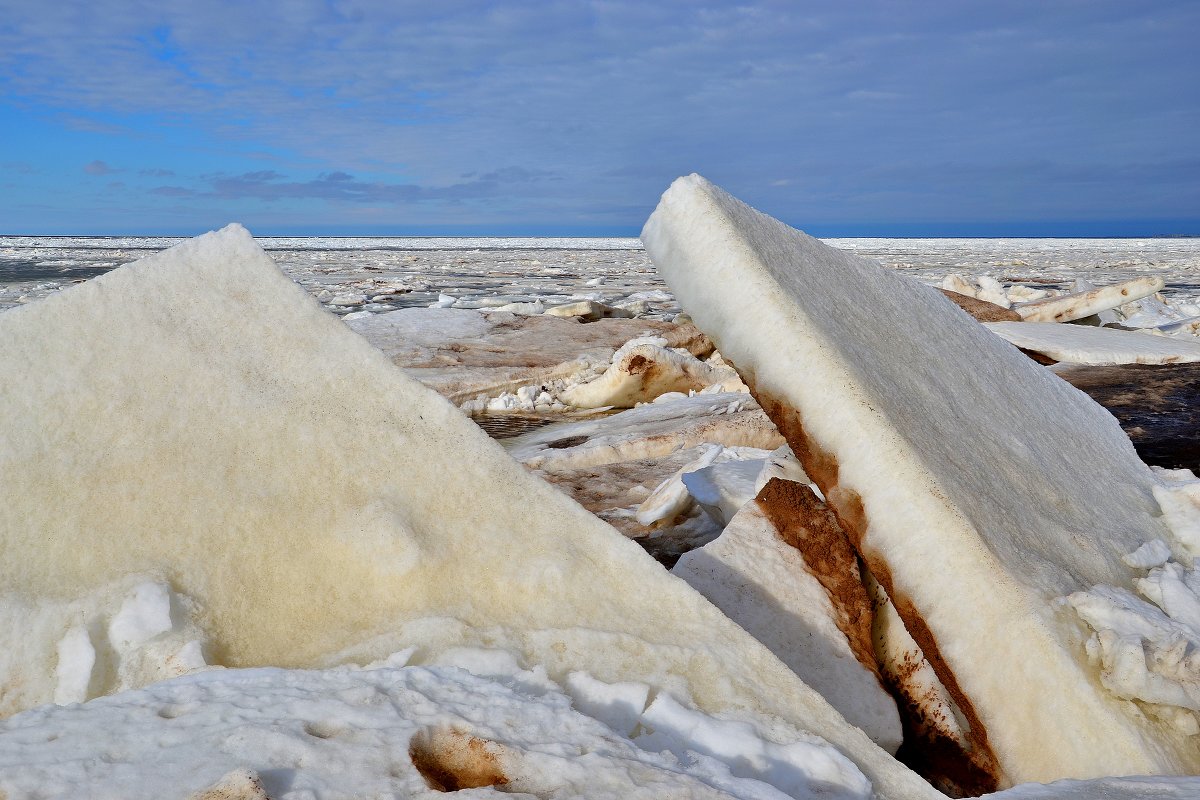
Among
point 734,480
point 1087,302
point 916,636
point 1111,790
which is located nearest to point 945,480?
point 916,636

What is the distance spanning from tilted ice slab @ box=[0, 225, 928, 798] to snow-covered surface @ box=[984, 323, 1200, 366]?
4164 millimetres

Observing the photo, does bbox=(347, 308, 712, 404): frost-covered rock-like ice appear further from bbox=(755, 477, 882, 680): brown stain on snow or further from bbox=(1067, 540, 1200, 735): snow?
bbox=(1067, 540, 1200, 735): snow

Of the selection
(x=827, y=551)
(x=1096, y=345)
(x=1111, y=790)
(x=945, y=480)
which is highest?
(x=945, y=480)

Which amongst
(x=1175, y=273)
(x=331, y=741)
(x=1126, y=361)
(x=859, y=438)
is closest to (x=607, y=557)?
(x=859, y=438)

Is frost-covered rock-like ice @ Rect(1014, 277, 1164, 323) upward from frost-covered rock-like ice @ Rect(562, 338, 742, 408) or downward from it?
upward

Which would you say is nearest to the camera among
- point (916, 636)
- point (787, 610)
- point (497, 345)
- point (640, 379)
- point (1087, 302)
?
point (916, 636)

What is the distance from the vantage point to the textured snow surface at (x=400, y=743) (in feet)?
3.49

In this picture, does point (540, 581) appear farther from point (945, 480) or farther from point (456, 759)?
point (945, 480)

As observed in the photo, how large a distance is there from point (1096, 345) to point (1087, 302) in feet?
5.83

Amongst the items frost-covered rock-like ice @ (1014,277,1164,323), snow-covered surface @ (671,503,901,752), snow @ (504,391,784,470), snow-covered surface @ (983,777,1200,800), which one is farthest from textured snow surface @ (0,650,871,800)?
frost-covered rock-like ice @ (1014,277,1164,323)

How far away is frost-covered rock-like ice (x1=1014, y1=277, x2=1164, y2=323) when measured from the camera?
22.3 feet

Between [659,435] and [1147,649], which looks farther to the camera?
[659,435]

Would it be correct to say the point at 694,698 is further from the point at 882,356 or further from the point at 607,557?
the point at 882,356

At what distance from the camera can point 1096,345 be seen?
5.46 meters
